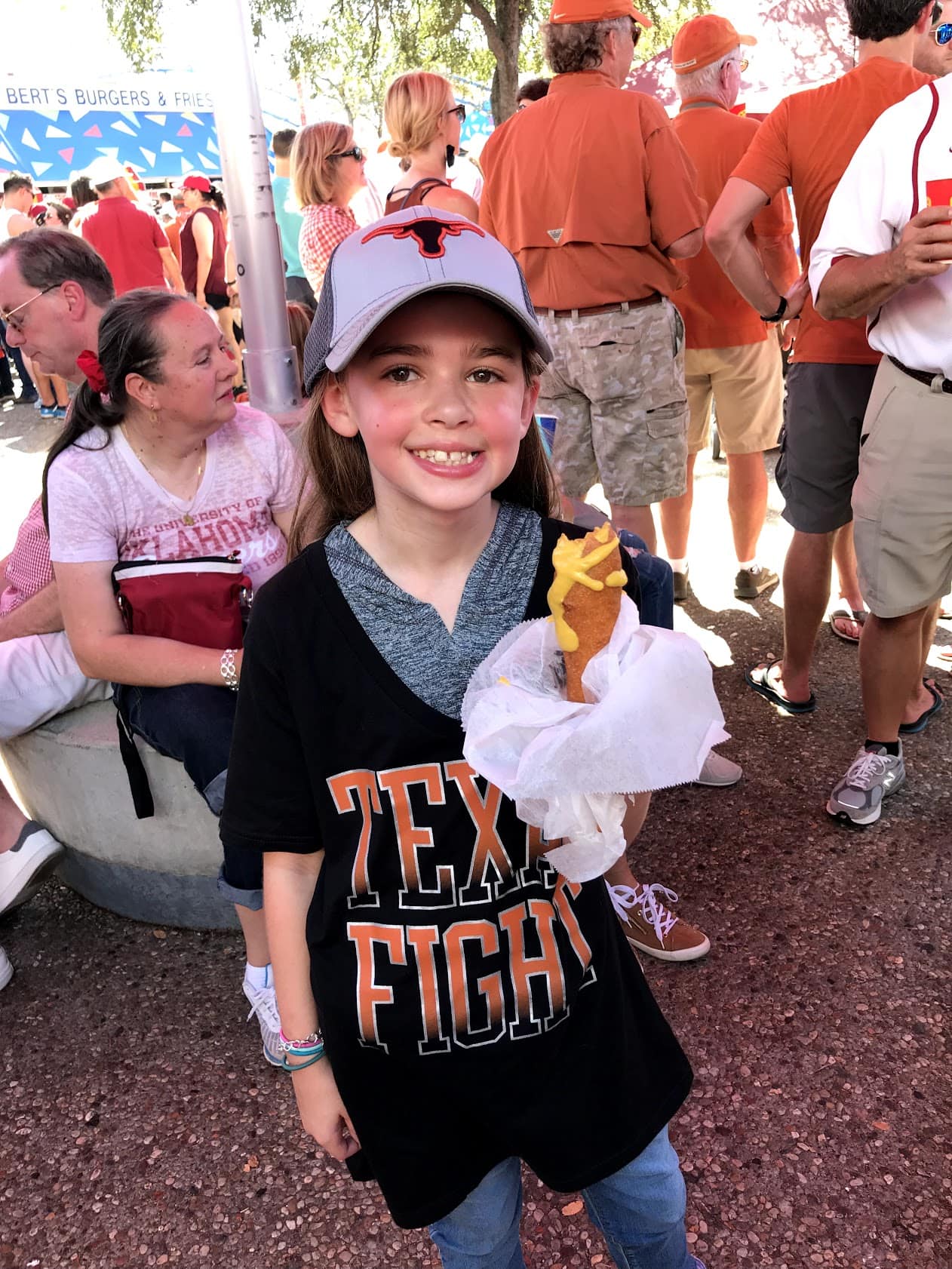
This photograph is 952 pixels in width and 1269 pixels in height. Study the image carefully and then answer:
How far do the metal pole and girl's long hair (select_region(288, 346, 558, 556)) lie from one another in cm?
272

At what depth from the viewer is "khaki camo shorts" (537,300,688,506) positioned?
3.66 meters

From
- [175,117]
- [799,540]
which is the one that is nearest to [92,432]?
[799,540]

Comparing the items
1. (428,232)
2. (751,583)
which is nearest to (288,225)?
(751,583)

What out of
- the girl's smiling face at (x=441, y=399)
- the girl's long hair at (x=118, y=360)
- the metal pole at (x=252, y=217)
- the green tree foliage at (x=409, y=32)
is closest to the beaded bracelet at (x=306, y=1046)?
the girl's smiling face at (x=441, y=399)

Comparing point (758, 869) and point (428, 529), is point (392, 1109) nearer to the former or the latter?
point (428, 529)

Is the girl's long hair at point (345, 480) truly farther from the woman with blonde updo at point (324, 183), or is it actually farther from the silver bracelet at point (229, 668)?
the woman with blonde updo at point (324, 183)

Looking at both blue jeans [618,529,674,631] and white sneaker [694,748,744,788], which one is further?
white sneaker [694,748,744,788]

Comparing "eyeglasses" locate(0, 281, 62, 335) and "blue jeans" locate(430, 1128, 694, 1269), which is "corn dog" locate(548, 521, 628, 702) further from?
"eyeglasses" locate(0, 281, 62, 335)

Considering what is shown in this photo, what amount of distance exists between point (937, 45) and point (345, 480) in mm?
2923

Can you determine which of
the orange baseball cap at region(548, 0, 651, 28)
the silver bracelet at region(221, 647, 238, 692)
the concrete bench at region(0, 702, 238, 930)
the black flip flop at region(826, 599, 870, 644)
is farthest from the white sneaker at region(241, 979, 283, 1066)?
the orange baseball cap at region(548, 0, 651, 28)

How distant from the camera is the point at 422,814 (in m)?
1.21

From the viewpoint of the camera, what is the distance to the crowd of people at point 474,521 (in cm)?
122

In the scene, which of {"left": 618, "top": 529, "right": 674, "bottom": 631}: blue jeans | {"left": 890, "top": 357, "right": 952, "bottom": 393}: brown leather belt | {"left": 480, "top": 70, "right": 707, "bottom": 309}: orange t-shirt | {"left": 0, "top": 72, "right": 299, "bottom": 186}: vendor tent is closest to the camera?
{"left": 618, "top": 529, "right": 674, "bottom": 631}: blue jeans

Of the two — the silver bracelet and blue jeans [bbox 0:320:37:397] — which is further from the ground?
the silver bracelet
